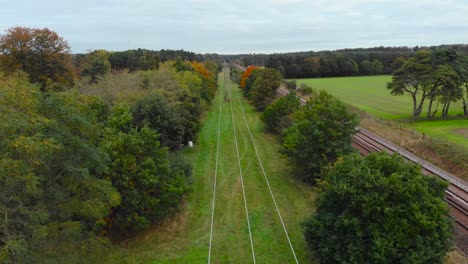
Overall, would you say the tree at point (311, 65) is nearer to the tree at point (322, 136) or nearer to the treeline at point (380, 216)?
the tree at point (322, 136)

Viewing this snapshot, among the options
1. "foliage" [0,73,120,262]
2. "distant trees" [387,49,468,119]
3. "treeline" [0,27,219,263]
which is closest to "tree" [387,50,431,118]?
"distant trees" [387,49,468,119]

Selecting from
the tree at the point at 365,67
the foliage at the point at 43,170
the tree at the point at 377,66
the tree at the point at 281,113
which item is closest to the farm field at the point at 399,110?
the tree at the point at 281,113

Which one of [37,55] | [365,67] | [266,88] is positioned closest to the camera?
[37,55]

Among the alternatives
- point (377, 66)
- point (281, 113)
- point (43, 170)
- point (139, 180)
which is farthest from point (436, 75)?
point (377, 66)

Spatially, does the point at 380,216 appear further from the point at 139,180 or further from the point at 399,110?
the point at 399,110

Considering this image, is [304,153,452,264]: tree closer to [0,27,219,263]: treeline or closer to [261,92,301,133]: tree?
[0,27,219,263]: treeline
